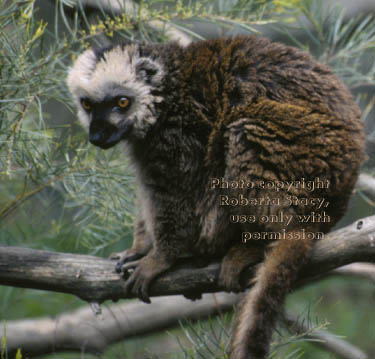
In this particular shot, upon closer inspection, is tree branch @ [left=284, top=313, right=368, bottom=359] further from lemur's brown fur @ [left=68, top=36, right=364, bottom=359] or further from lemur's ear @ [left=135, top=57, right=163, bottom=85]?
lemur's ear @ [left=135, top=57, right=163, bottom=85]

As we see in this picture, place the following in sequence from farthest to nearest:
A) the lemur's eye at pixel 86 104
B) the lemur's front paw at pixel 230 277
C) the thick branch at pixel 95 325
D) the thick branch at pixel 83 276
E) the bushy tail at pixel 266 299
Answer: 1. the thick branch at pixel 95 325
2. the lemur's eye at pixel 86 104
3. the thick branch at pixel 83 276
4. the lemur's front paw at pixel 230 277
5. the bushy tail at pixel 266 299

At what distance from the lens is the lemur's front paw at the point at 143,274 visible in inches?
131

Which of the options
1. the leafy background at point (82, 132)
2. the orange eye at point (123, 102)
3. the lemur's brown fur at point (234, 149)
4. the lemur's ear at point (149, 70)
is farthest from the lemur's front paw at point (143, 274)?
the lemur's ear at point (149, 70)

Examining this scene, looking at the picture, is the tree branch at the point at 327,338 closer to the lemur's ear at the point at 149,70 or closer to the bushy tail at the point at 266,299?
the bushy tail at the point at 266,299

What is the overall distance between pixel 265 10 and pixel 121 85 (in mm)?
1593

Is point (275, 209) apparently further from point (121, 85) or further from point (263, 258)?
point (121, 85)

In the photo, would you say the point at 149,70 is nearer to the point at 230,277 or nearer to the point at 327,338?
the point at 230,277

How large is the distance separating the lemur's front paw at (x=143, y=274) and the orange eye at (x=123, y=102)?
3.39 feet

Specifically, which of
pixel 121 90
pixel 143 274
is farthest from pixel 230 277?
pixel 121 90

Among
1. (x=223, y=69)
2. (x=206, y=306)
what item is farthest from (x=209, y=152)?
(x=206, y=306)

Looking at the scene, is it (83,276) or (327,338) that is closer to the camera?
(83,276)

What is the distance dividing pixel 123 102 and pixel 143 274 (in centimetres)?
115

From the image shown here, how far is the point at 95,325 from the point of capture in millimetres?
5242

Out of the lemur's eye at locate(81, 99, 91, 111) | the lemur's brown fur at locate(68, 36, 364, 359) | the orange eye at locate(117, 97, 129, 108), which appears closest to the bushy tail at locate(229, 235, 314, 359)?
the lemur's brown fur at locate(68, 36, 364, 359)
